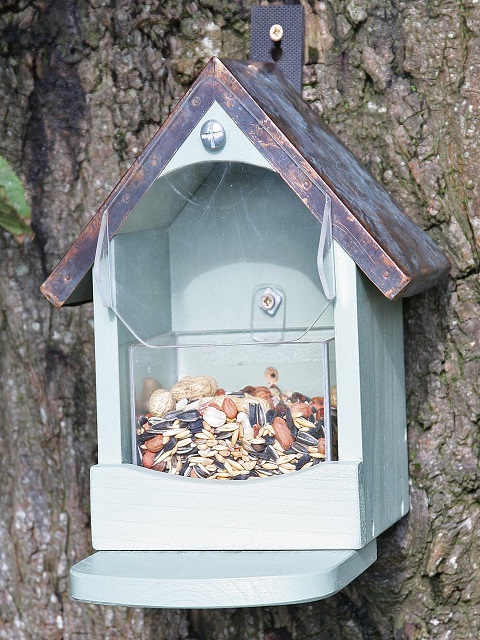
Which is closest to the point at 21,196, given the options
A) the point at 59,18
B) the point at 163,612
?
the point at 59,18

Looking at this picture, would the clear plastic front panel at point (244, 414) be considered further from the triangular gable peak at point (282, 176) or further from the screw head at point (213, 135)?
the screw head at point (213, 135)

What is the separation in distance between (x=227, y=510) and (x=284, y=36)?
1024 millimetres

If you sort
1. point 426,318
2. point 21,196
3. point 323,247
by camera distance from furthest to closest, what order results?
point 426,318, point 323,247, point 21,196

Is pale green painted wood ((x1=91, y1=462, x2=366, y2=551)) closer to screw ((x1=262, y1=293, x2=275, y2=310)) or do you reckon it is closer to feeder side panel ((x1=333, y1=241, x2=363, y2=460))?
feeder side panel ((x1=333, y1=241, x2=363, y2=460))

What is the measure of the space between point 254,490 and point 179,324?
402mm

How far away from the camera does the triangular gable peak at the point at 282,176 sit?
1.62 meters

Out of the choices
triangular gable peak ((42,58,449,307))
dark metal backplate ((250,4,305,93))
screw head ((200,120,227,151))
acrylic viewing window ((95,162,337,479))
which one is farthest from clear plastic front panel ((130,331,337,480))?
dark metal backplate ((250,4,305,93))

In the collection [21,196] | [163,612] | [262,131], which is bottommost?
[163,612]

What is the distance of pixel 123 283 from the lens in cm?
179

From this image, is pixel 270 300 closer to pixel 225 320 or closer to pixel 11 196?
pixel 225 320

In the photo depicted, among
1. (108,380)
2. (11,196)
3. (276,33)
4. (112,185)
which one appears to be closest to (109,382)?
(108,380)

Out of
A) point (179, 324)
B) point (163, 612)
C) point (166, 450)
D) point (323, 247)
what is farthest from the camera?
point (163, 612)

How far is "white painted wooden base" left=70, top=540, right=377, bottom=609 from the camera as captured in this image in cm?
149

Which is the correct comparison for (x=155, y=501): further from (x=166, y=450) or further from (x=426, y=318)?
(x=426, y=318)
